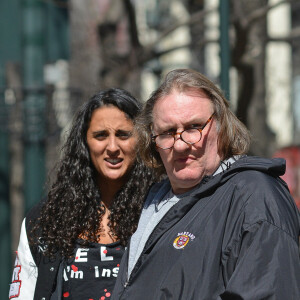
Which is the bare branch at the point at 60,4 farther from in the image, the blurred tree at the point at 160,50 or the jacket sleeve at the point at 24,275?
the jacket sleeve at the point at 24,275

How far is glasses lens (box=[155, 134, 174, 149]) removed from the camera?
259 centimetres

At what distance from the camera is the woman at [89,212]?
312cm

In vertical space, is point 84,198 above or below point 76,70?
below

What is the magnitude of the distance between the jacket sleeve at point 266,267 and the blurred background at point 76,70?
5.55ft

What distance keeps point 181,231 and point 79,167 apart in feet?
3.67

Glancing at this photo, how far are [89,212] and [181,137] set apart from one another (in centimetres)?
92

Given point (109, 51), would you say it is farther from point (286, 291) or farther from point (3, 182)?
point (286, 291)

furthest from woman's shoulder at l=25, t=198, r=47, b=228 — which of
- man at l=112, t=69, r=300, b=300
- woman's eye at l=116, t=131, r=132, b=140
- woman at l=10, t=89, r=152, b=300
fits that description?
man at l=112, t=69, r=300, b=300

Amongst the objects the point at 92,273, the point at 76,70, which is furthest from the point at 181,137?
the point at 76,70

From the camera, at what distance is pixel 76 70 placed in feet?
29.6

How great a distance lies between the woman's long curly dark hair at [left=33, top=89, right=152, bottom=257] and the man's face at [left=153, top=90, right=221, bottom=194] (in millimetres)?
629

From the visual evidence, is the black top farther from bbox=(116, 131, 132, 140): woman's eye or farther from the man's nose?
the man's nose

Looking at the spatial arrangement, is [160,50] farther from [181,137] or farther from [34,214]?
[181,137]

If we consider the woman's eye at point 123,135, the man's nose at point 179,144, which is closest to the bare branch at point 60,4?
the woman's eye at point 123,135
